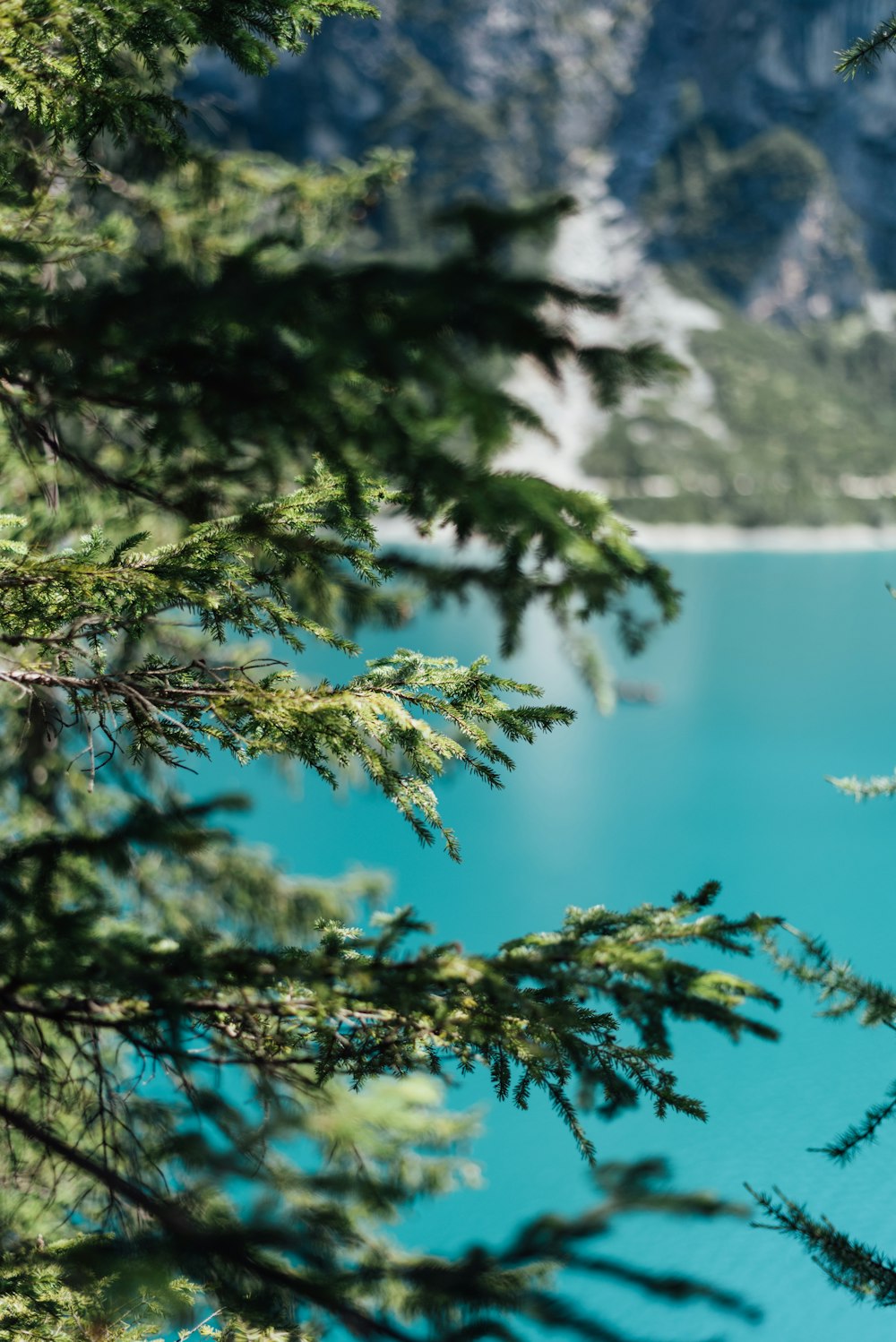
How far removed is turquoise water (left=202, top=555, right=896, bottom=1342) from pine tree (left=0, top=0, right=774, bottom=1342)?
971mm

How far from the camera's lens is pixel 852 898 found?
16219 millimetres

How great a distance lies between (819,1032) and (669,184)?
459 feet

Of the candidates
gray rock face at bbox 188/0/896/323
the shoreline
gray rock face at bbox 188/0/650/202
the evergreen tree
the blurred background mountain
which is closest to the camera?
the evergreen tree

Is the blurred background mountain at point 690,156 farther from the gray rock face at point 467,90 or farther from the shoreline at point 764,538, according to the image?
the shoreline at point 764,538

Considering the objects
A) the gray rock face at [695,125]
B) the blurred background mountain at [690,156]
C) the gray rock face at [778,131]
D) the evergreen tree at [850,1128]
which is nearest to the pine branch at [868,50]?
the evergreen tree at [850,1128]

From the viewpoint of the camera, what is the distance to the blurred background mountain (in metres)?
111

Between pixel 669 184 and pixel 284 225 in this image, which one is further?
pixel 669 184

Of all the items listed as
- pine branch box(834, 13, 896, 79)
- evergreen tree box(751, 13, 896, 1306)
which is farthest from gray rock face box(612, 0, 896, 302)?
evergreen tree box(751, 13, 896, 1306)

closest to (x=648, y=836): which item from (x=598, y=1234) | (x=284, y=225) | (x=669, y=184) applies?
(x=284, y=225)

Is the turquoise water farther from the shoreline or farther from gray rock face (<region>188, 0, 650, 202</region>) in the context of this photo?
gray rock face (<region>188, 0, 650, 202</region>)

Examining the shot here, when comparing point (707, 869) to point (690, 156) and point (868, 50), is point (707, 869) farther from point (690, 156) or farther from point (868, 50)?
point (690, 156)

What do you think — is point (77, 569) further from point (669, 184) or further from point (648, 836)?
point (669, 184)

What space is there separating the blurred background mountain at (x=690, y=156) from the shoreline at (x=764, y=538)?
21.0 meters

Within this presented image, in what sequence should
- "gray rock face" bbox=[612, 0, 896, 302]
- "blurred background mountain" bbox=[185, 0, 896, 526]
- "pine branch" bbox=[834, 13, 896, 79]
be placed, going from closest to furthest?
"pine branch" bbox=[834, 13, 896, 79], "blurred background mountain" bbox=[185, 0, 896, 526], "gray rock face" bbox=[612, 0, 896, 302]
